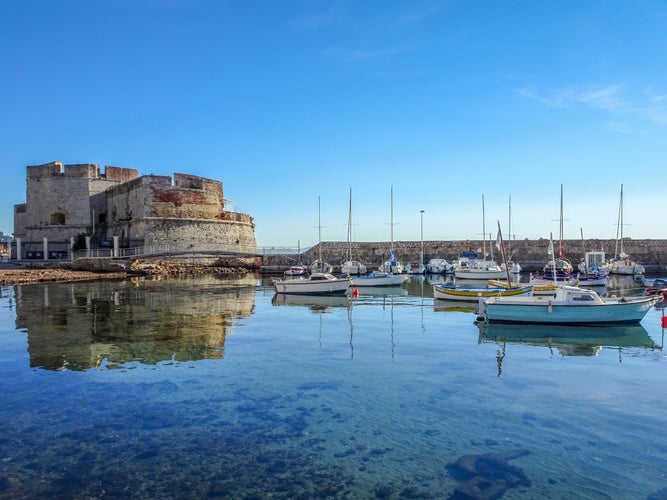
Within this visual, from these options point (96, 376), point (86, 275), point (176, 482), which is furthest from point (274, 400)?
point (86, 275)

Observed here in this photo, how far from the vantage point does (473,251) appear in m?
47.1

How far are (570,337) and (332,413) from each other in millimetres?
7536

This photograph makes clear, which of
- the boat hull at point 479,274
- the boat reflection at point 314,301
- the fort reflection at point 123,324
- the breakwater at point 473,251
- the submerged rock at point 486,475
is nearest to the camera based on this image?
the submerged rock at point 486,475

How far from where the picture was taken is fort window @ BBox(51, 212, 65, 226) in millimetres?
39494

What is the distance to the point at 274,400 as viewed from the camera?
6.54 metres

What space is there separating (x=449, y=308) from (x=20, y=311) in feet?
46.6

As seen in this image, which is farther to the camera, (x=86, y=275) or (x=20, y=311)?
(x=86, y=275)

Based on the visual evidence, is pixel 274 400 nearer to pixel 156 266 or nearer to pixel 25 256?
pixel 156 266

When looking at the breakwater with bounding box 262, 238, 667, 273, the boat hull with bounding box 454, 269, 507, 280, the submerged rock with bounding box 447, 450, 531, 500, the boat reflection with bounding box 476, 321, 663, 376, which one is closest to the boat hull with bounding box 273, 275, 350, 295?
the boat reflection with bounding box 476, 321, 663, 376

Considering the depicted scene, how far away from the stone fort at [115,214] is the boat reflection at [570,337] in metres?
28.4

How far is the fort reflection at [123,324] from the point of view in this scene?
9211mm

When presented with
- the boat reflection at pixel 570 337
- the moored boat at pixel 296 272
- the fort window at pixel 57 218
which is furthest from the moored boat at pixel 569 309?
the fort window at pixel 57 218

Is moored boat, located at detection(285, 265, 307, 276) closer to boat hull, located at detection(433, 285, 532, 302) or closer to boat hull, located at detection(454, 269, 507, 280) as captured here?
boat hull, located at detection(454, 269, 507, 280)

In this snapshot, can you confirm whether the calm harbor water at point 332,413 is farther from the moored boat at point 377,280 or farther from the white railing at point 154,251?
the white railing at point 154,251
